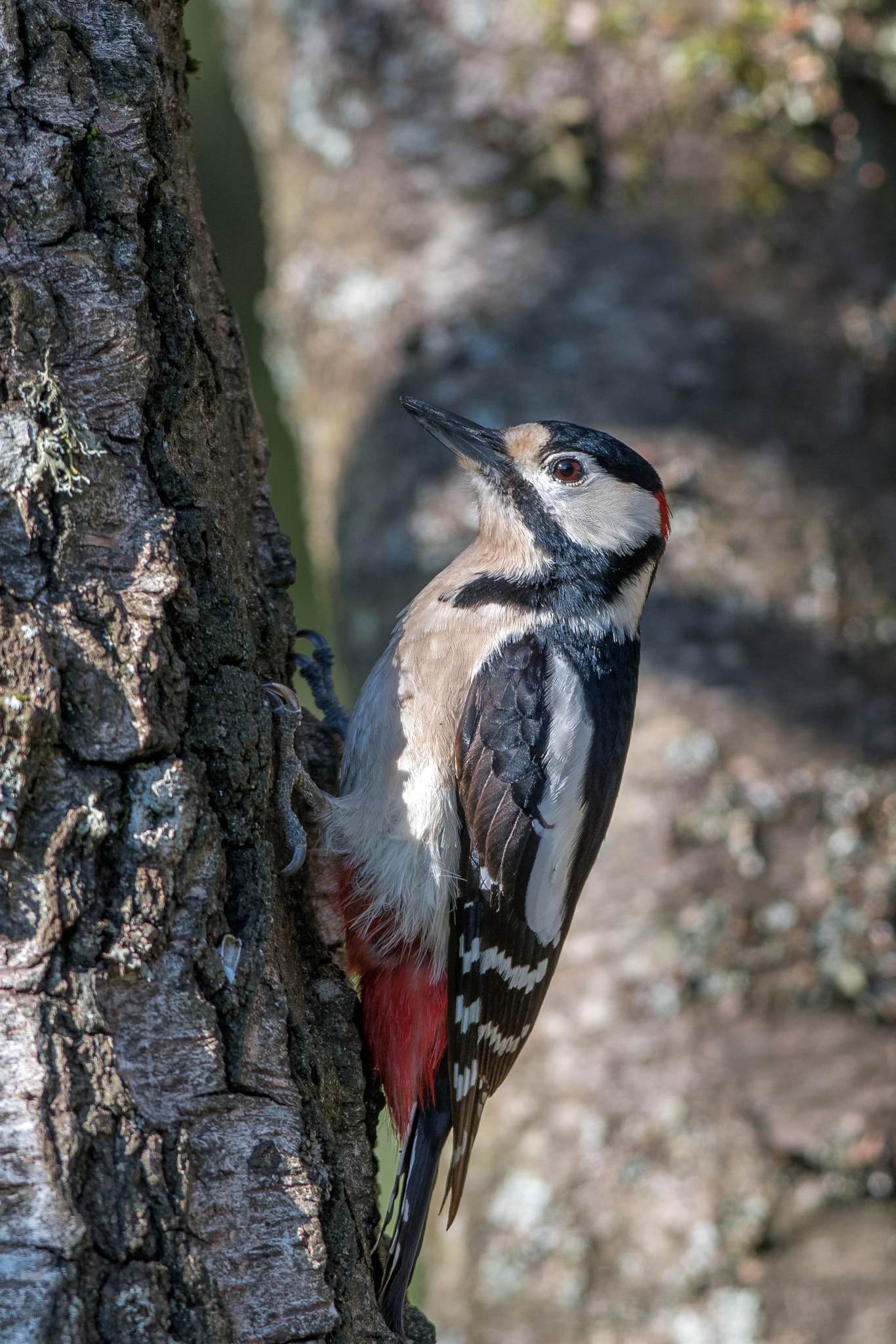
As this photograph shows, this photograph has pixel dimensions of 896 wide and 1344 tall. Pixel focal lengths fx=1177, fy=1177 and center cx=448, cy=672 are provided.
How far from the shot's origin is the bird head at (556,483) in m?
2.65

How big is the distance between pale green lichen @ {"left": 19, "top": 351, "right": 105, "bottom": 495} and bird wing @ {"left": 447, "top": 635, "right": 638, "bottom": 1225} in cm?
102

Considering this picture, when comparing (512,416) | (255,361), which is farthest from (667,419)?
(255,361)

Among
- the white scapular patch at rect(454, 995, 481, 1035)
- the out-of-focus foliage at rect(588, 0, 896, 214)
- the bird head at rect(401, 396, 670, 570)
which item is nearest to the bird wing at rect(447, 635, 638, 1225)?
the white scapular patch at rect(454, 995, 481, 1035)

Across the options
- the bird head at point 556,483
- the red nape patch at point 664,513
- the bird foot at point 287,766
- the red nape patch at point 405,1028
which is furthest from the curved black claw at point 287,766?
the red nape patch at point 664,513

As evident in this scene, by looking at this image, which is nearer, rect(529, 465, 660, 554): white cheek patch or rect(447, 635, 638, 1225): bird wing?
rect(447, 635, 638, 1225): bird wing

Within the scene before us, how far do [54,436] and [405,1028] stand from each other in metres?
1.22

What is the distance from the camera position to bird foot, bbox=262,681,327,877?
186 centimetres

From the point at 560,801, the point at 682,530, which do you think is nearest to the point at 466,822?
the point at 560,801

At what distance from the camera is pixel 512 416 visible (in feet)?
10.2

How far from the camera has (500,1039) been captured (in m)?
2.34

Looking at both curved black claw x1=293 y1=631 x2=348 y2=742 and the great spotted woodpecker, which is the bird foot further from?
curved black claw x1=293 y1=631 x2=348 y2=742

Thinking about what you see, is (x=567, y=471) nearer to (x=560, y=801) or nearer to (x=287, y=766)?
(x=560, y=801)

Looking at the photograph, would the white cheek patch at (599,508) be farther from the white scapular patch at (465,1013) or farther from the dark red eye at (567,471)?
the white scapular patch at (465,1013)

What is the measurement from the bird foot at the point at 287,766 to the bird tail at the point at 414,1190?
627 mm
